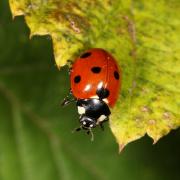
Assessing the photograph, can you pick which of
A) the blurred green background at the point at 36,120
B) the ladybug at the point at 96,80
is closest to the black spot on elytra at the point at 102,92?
the ladybug at the point at 96,80

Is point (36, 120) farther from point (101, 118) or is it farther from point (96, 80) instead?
point (96, 80)

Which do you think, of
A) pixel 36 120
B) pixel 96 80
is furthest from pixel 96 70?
pixel 36 120

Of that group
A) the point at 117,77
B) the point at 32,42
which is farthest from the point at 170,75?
the point at 32,42

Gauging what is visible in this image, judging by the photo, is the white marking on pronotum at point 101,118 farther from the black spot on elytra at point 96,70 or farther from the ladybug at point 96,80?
the black spot on elytra at point 96,70

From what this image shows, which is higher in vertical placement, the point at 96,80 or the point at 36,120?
the point at 96,80

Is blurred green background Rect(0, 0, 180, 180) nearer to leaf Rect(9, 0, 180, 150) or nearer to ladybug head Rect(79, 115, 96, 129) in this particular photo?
ladybug head Rect(79, 115, 96, 129)

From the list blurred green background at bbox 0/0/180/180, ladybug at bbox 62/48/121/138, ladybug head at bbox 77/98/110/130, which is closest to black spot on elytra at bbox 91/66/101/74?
ladybug at bbox 62/48/121/138
